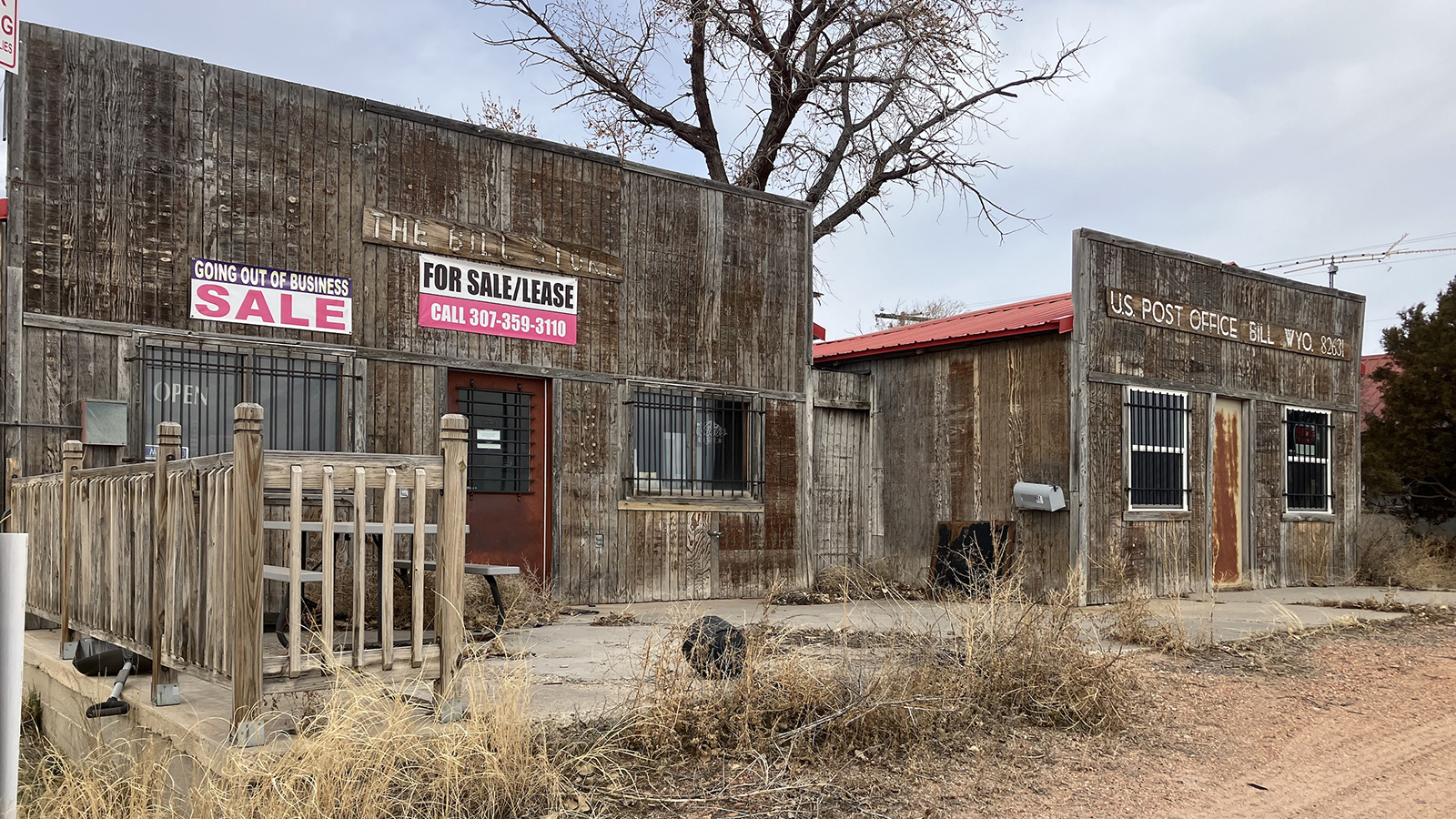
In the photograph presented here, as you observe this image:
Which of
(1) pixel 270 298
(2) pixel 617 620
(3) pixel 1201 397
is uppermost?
(1) pixel 270 298

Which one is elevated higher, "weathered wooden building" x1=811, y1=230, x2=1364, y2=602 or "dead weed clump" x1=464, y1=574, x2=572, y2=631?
"weathered wooden building" x1=811, y1=230, x2=1364, y2=602

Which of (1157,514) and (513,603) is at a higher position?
(1157,514)

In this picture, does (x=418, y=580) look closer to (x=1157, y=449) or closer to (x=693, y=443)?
(x=693, y=443)

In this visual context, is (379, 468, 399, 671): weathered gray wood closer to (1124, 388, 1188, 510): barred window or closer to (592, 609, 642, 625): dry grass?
(592, 609, 642, 625): dry grass

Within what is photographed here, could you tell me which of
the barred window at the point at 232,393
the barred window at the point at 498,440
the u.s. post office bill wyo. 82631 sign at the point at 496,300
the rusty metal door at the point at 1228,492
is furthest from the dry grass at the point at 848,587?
the barred window at the point at 232,393

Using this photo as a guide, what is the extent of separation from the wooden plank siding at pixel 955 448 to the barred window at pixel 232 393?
571 centimetres

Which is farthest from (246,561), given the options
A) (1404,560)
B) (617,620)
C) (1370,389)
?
(1370,389)

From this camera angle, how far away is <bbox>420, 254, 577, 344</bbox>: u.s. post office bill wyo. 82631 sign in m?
9.59

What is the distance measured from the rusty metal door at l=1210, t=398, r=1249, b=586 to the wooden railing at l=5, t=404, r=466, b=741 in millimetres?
11057

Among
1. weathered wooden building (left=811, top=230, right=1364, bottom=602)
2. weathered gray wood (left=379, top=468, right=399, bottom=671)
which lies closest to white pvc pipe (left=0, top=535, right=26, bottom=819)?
weathered gray wood (left=379, top=468, right=399, bottom=671)

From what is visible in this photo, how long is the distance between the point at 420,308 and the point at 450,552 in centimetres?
533

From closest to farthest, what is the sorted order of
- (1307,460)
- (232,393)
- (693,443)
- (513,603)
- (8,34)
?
1. (8,34)
2. (232,393)
3. (513,603)
4. (693,443)
5. (1307,460)

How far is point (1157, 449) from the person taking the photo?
1263cm

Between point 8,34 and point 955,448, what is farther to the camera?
point 955,448
